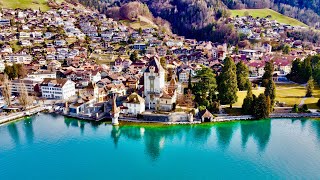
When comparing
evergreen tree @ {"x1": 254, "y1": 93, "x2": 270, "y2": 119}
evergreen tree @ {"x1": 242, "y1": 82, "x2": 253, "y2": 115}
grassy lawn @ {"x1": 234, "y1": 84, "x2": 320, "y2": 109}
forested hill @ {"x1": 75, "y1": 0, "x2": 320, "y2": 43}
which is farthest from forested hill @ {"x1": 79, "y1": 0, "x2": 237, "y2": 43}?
evergreen tree @ {"x1": 254, "y1": 93, "x2": 270, "y2": 119}

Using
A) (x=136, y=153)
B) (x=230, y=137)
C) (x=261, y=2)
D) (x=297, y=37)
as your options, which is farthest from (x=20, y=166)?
(x=261, y=2)

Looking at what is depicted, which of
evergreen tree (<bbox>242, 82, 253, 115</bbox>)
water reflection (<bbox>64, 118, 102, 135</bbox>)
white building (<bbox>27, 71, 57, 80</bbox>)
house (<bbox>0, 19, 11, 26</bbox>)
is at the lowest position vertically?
water reflection (<bbox>64, 118, 102, 135</bbox>)

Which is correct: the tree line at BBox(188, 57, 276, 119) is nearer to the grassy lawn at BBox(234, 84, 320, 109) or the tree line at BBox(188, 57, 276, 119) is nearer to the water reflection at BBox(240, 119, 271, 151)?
the water reflection at BBox(240, 119, 271, 151)

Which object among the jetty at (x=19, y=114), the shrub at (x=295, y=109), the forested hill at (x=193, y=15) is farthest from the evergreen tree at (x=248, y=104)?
the forested hill at (x=193, y=15)

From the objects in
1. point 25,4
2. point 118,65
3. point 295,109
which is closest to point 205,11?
point 118,65

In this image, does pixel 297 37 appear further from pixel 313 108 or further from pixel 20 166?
pixel 20 166

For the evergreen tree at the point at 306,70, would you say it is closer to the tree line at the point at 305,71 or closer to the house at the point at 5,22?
the tree line at the point at 305,71
